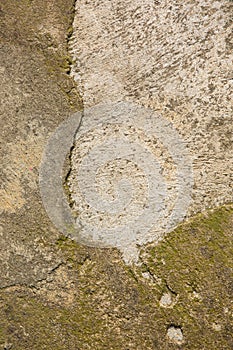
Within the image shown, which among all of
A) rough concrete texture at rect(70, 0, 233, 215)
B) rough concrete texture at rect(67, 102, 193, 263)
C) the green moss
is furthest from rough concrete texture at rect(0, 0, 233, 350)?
rough concrete texture at rect(70, 0, 233, 215)

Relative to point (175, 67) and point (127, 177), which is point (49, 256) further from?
point (175, 67)

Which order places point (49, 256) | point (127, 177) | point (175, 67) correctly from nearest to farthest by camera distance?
1. point (175, 67)
2. point (127, 177)
3. point (49, 256)

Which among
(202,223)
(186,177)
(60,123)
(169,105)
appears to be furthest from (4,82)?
(202,223)

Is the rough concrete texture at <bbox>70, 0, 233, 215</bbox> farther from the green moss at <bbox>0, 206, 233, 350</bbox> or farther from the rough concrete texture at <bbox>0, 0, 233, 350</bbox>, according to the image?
the green moss at <bbox>0, 206, 233, 350</bbox>

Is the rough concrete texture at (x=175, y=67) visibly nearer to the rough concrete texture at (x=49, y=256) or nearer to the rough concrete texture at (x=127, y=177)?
the rough concrete texture at (x=127, y=177)

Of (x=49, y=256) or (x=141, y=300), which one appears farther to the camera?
(x=49, y=256)

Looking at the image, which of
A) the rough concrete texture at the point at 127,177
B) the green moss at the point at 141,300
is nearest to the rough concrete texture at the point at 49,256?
the green moss at the point at 141,300

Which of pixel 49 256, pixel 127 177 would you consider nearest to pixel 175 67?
pixel 127 177

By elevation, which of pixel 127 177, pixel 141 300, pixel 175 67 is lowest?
pixel 141 300
